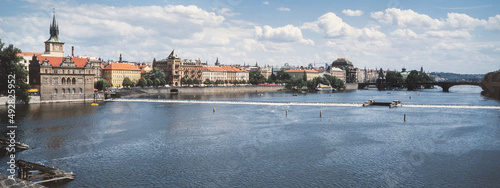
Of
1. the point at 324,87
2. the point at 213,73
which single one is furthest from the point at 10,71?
the point at 324,87

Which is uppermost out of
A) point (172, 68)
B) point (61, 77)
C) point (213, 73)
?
point (172, 68)

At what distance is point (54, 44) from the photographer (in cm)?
10631

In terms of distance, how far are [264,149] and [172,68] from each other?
127 m

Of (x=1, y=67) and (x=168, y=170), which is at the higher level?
(x=1, y=67)

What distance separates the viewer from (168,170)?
90.7 ft

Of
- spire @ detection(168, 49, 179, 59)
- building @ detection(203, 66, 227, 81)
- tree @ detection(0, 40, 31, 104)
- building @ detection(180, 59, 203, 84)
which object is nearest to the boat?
building @ detection(203, 66, 227, 81)

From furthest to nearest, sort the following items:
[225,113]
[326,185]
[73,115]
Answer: [225,113] → [73,115] → [326,185]

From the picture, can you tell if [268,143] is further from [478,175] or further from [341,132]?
[478,175]

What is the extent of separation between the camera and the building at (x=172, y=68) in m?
156

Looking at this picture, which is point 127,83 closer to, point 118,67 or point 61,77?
point 118,67

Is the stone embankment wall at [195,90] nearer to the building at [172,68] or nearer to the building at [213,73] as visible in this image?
the building at [172,68]

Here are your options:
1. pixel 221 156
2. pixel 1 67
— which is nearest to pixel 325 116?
pixel 221 156

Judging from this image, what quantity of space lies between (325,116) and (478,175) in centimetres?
3231

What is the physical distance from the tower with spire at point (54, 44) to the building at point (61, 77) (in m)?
21.9
